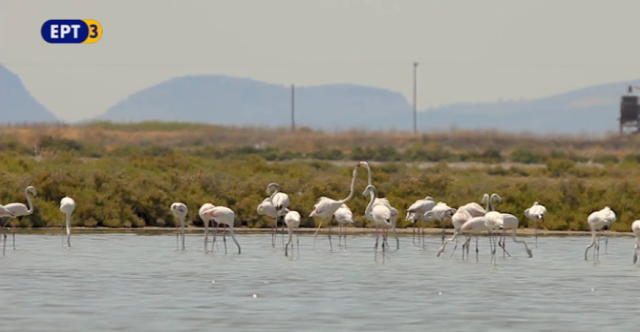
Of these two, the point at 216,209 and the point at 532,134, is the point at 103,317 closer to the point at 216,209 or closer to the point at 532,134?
the point at 216,209

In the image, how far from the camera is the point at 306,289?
17.5 meters

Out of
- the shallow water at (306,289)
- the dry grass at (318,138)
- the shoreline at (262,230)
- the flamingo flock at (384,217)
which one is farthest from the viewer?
the dry grass at (318,138)

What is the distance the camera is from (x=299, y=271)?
20.0 m

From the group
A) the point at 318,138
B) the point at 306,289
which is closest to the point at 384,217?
the point at 306,289

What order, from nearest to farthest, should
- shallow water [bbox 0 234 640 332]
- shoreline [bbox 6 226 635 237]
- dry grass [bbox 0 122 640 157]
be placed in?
shallow water [bbox 0 234 640 332]
shoreline [bbox 6 226 635 237]
dry grass [bbox 0 122 640 157]

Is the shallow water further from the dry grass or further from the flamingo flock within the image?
the dry grass

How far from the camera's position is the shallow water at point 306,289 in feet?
47.3

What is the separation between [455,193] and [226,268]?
15.0m

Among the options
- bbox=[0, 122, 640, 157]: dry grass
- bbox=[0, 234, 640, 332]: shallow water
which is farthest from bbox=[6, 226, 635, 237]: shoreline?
bbox=[0, 122, 640, 157]: dry grass

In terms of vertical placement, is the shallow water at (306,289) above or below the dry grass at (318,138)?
below

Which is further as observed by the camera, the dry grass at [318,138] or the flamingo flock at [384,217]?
the dry grass at [318,138]

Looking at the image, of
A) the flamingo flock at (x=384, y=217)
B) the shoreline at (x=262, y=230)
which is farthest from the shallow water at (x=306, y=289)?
the shoreline at (x=262, y=230)

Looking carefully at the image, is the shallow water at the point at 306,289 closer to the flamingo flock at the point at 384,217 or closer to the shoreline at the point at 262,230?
the flamingo flock at the point at 384,217

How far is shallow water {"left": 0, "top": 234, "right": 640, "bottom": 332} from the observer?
14.4m
